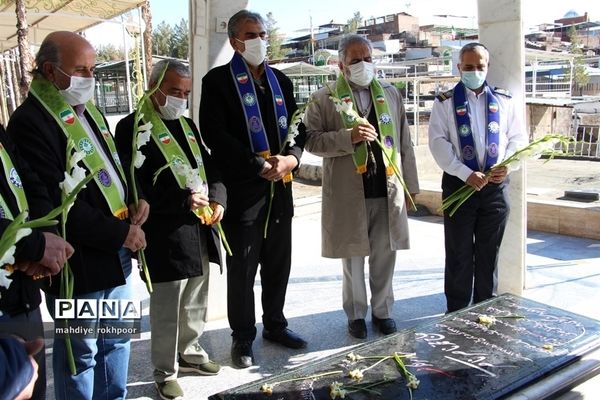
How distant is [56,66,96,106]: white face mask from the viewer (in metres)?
2.29

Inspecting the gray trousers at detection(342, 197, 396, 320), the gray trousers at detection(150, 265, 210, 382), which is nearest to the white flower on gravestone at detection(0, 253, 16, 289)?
the gray trousers at detection(150, 265, 210, 382)

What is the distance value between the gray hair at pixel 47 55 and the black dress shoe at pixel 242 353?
189 cm

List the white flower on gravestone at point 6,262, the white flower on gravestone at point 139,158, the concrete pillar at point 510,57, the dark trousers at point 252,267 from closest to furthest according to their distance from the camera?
1. the white flower on gravestone at point 6,262
2. the white flower on gravestone at point 139,158
3. the dark trousers at point 252,267
4. the concrete pillar at point 510,57

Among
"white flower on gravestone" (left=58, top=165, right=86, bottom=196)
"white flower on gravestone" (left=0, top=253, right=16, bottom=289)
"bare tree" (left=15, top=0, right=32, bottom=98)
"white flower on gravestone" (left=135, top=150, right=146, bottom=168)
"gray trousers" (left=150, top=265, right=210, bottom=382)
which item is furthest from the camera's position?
"bare tree" (left=15, top=0, right=32, bottom=98)

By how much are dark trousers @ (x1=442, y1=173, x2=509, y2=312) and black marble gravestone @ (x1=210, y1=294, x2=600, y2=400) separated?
59cm

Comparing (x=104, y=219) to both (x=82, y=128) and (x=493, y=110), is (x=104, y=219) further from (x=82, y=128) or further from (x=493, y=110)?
(x=493, y=110)

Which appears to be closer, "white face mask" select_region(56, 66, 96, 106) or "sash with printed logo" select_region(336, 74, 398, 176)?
"white face mask" select_region(56, 66, 96, 106)

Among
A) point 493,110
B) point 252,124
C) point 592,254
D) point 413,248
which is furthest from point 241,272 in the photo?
point 592,254

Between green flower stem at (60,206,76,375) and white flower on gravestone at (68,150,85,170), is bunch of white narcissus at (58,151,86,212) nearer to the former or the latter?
white flower on gravestone at (68,150,85,170)

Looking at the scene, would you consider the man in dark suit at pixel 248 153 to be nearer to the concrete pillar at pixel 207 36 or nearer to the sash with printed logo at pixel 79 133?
the concrete pillar at pixel 207 36

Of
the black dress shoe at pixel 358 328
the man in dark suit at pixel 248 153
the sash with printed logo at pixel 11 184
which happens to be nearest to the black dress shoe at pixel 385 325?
the black dress shoe at pixel 358 328

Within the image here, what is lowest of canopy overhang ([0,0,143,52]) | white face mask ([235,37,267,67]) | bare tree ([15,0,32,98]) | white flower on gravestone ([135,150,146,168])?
white flower on gravestone ([135,150,146,168])

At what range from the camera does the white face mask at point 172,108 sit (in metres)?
2.79

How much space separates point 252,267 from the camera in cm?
332
